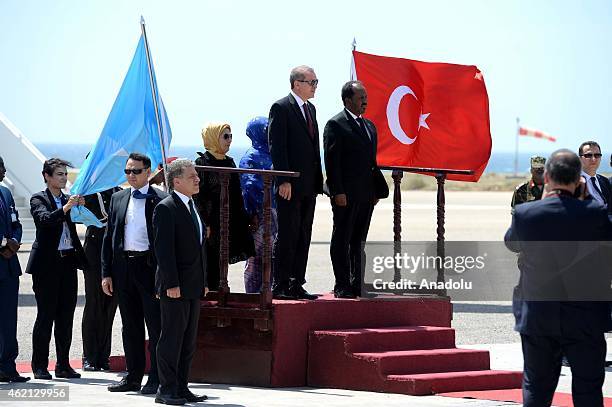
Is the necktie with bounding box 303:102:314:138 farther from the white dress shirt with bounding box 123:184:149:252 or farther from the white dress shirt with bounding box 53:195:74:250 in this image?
the white dress shirt with bounding box 53:195:74:250

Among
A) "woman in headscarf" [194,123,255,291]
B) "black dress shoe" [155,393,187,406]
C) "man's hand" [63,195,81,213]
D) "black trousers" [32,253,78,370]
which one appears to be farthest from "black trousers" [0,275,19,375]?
"black dress shoe" [155,393,187,406]

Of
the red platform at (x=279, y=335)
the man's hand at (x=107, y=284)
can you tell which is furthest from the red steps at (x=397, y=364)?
the man's hand at (x=107, y=284)

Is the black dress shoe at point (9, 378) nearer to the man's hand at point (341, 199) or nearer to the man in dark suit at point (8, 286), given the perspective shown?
the man in dark suit at point (8, 286)

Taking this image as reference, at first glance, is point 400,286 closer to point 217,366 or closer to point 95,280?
point 217,366

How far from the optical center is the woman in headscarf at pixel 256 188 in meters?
11.5

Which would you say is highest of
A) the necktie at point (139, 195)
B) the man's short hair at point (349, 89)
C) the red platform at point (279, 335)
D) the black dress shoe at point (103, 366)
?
the man's short hair at point (349, 89)

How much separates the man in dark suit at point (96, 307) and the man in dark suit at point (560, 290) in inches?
197

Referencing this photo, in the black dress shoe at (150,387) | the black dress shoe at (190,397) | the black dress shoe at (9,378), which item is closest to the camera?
the black dress shoe at (190,397)

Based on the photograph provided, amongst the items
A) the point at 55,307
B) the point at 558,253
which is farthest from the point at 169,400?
the point at 558,253

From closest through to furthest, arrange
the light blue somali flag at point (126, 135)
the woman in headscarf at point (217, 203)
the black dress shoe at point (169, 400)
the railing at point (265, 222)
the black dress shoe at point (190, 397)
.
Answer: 1. the black dress shoe at point (169, 400)
2. the black dress shoe at point (190, 397)
3. the railing at point (265, 222)
4. the woman in headscarf at point (217, 203)
5. the light blue somali flag at point (126, 135)

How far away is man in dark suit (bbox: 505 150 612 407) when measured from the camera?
24.2 ft

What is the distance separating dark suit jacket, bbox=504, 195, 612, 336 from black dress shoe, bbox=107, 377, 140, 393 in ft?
12.0

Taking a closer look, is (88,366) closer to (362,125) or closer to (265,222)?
(265,222)

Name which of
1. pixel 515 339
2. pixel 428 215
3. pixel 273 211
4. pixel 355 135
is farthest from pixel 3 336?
pixel 428 215
